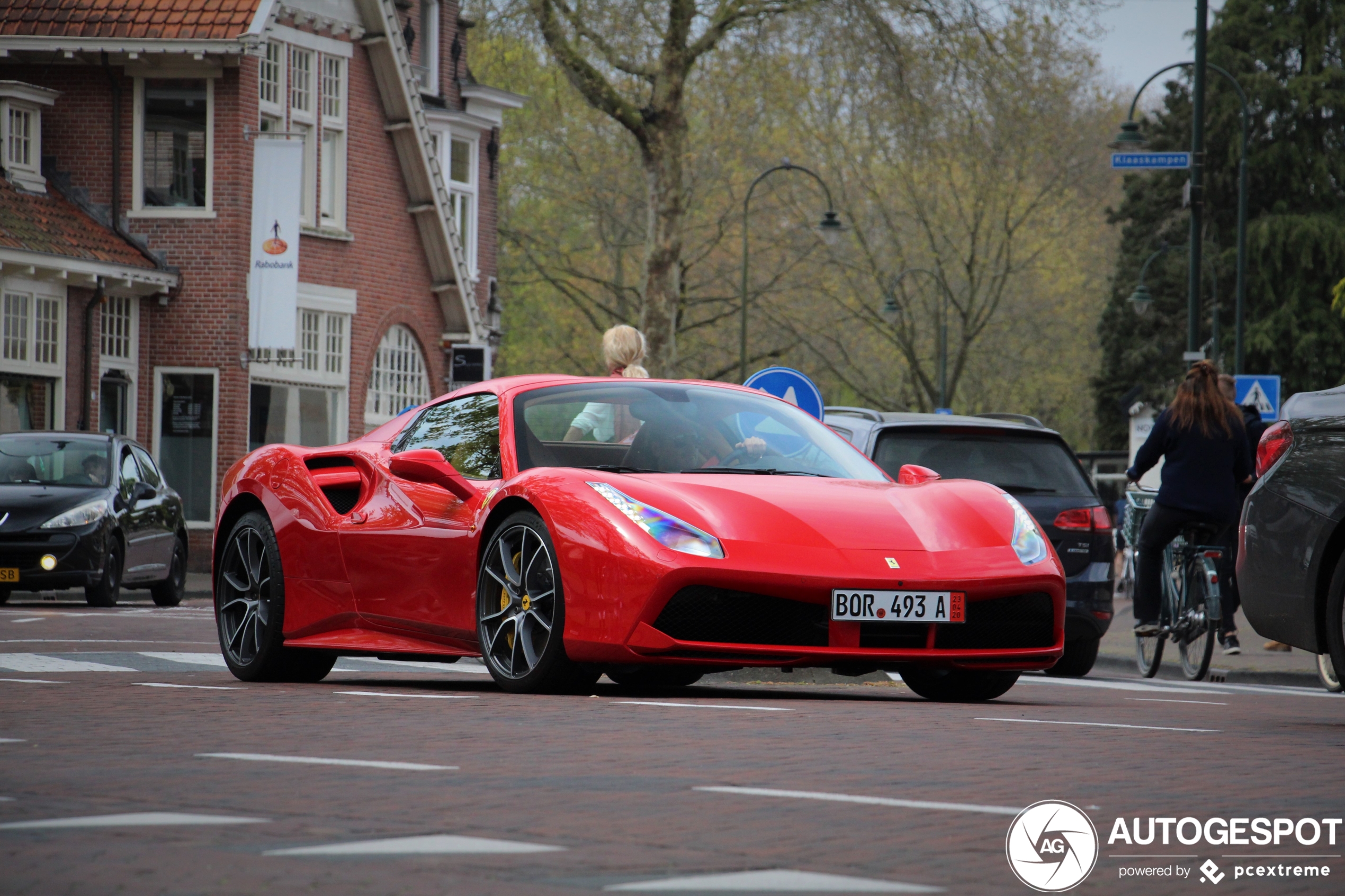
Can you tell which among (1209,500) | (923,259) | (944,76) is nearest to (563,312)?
(923,259)

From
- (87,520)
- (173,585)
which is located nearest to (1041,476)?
(87,520)

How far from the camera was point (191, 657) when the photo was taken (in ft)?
39.4

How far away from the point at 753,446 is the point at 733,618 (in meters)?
1.29

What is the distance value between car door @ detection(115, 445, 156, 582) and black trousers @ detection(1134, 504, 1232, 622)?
36.6 feet

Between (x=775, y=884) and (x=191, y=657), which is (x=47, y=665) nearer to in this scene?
(x=191, y=657)

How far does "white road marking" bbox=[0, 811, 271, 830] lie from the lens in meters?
4.70

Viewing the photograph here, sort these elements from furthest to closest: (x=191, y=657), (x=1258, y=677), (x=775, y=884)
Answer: (x=1258, y=677), (x=191, y=657), (x=775, y=884)

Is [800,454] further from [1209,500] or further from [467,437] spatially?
[1209,500]

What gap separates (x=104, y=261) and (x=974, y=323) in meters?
31.5

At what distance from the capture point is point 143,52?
29859 millimetres

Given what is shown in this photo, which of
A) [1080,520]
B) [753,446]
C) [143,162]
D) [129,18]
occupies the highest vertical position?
[129,18]

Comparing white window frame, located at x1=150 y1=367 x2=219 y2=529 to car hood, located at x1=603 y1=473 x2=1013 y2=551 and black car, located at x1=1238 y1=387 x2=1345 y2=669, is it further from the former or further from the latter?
black car, located at x1=1238 y1=387 x2=1345 y2=669

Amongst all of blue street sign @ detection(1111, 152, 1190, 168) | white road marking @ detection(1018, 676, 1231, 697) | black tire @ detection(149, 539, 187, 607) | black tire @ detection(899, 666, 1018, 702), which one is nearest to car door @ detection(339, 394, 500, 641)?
black tire @ detection(899, 666, 1018, 702)

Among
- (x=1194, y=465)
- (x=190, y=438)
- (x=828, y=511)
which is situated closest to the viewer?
(x=828, y=511)
